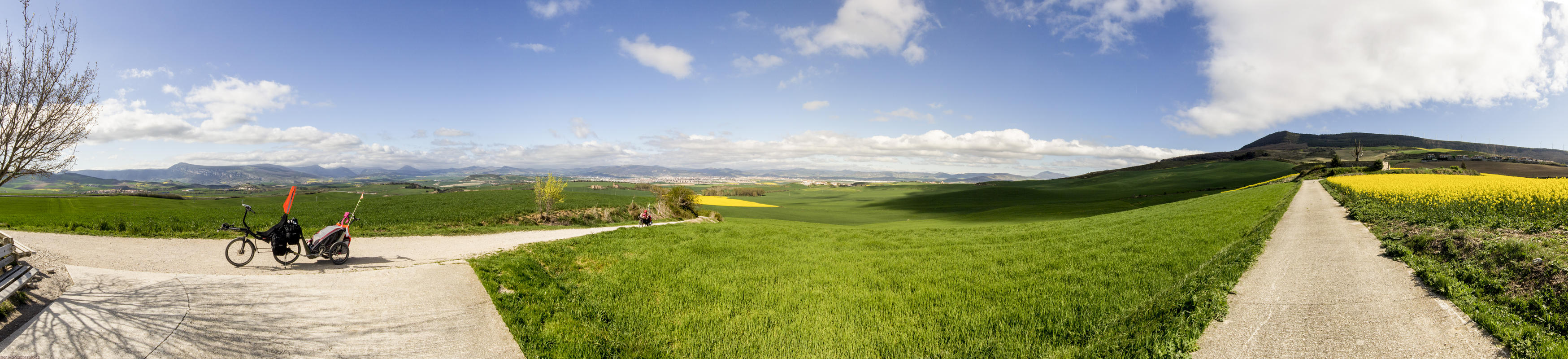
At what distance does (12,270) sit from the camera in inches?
263

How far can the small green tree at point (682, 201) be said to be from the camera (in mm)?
35750

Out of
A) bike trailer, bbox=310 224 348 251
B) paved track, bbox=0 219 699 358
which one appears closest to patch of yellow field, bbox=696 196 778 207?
bike trailer, bbox=310 224 348 251

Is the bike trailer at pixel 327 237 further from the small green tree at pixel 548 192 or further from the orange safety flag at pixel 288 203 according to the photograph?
the small green tree at pixel 548 192

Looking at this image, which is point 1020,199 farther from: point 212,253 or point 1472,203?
point 212,253

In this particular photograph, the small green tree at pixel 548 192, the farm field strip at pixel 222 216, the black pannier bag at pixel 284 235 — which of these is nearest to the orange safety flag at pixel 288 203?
the black pannier bag at pixel 284 235

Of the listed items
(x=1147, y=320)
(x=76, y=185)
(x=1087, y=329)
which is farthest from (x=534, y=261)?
(x=76, y=185)

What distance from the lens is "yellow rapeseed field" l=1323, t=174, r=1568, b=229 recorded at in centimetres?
953

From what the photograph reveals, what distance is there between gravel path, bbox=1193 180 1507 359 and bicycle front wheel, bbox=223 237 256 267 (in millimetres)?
16055

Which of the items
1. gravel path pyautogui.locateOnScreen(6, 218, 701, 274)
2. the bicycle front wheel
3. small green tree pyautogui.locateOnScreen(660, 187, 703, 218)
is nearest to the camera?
gravel path pyautogui.locateOnScreen(6, 218, 701, 274)

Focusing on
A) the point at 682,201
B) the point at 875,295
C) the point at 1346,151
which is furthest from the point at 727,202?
the point at 1346,151

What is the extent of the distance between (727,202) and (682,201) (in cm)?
3671

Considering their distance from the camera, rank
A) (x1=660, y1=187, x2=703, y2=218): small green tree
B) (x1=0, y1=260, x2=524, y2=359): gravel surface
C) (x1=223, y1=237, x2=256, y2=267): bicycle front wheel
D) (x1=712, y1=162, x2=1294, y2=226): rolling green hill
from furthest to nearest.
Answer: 1. (x1=712, y1=162, x2=1294, y2=226): rolling green hill
2. (x1=660, y1=187, x2=703, y2=218): small green tree
3. (x1=223, y1=237, x2=256, y2=267): bicycle front wheel
4. (x1=0, y1=260, x2=524, y2=359): gravel surface

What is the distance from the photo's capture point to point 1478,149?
166625mm

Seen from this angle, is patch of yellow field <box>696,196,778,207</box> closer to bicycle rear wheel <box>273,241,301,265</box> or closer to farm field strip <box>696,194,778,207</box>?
farm field strip <box>696,194,778,207</box>
